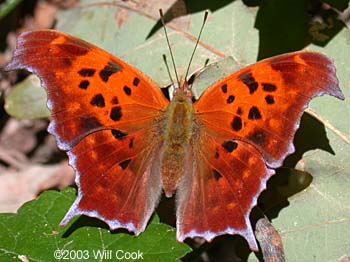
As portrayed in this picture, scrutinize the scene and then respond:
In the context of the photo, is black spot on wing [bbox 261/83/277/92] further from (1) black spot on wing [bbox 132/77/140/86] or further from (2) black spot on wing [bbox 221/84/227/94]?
(1) black spot on wing [bbox 132/77/140/86]

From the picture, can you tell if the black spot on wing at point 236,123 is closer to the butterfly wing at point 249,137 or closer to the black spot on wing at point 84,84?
the butterfly wing at point 249,137

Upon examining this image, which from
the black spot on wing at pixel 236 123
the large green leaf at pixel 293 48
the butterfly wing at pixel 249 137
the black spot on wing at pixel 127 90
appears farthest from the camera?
the large green leaf at pixel 293 48

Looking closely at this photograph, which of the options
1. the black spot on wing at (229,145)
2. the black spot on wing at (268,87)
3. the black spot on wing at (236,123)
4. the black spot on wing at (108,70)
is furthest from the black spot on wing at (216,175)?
the black spot on wing at (108,70)

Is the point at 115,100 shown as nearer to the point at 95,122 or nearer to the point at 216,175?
the point at 95,122

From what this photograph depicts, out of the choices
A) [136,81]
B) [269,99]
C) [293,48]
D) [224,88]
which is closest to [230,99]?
[224,88]

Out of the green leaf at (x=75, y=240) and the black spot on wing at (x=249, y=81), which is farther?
the green leaf at (x=75, y=240)

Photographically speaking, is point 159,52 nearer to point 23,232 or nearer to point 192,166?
point 192,166
